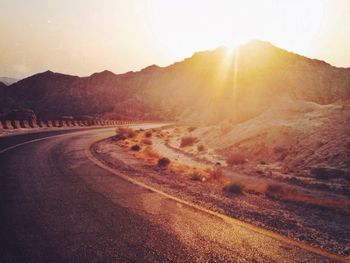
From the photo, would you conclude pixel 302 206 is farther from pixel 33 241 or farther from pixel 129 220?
pixel 33 241

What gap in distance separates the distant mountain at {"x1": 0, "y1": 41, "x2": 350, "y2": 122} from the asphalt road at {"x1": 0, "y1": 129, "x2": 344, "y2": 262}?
84.5ft

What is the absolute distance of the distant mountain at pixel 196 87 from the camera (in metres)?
62.8

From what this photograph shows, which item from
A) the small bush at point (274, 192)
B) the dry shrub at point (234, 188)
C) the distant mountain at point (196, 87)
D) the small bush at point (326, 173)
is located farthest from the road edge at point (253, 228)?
the distant mountain at point (196, 87)

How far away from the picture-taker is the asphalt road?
13.4ft

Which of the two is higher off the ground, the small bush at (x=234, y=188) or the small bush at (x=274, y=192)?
the small bush at (x=234, y=188)

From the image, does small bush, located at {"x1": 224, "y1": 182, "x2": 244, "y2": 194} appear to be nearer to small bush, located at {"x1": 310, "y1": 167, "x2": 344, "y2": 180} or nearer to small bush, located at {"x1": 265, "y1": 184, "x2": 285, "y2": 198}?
small bush, located at {"x1": 265, "y1": 184, "x2": 285, "y2": 198}

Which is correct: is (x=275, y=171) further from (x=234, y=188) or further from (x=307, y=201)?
(x=234, y=188)

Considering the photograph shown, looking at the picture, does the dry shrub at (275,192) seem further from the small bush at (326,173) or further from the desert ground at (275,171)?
the small bush at (326,173)

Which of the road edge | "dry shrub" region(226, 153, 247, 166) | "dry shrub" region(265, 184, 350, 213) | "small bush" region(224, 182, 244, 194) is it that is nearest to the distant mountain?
"dry shrub" region(226, 153, 247, 166)

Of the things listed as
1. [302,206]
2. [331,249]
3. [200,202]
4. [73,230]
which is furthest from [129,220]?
[302,206]

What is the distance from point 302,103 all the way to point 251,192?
15.2m

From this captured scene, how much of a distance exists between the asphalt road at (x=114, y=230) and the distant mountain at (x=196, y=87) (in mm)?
25763

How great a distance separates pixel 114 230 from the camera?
4.85 m

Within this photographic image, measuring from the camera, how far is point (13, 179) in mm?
7758
